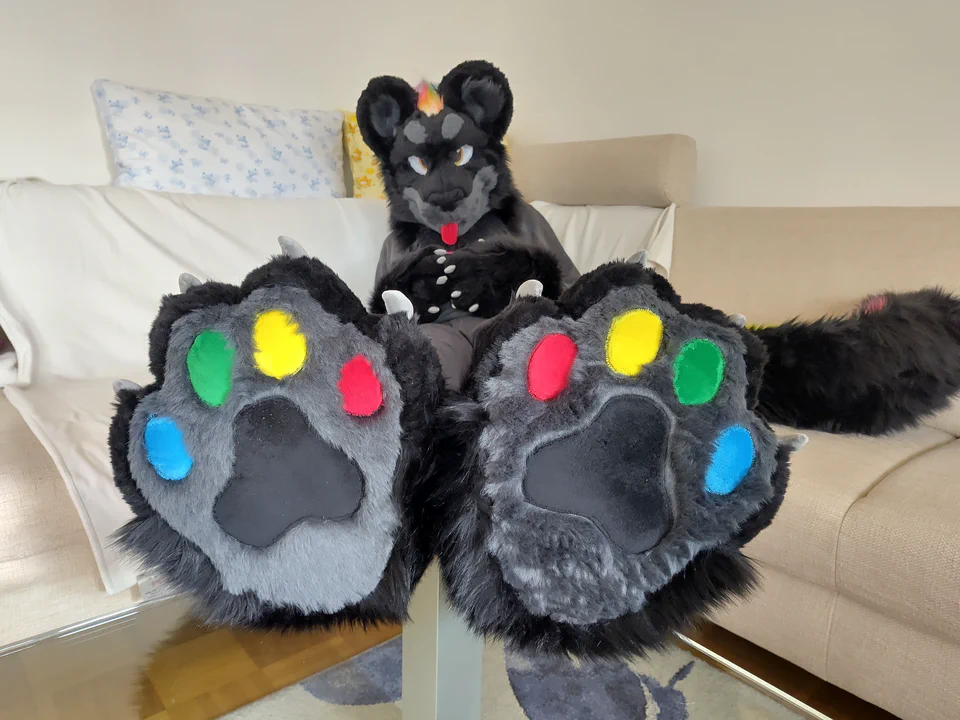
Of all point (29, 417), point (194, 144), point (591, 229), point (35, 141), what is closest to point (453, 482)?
point (29, 417)

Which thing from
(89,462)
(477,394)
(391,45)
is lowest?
(89,462)

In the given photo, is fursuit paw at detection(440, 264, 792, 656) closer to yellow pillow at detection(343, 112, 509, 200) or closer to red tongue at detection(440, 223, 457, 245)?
red tongue at detection(440, 223, 457, 245)

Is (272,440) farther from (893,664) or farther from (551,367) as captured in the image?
(893,664)

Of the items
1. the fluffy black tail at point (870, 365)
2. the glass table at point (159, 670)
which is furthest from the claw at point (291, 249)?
the fluffy black tail at point (870, 365)

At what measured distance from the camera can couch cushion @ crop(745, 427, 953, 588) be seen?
840 mm

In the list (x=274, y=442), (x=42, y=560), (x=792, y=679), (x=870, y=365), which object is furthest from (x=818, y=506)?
(x=42, y=560)

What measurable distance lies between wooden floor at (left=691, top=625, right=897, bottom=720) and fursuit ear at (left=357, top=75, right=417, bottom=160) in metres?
0.91

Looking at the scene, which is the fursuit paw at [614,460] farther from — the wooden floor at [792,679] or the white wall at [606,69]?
the white wall at [606,69]

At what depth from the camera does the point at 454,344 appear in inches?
25.3

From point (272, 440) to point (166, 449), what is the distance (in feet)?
0.21

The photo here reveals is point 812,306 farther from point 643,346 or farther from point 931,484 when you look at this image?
point 643,346

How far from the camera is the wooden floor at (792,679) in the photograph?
3.00 ft

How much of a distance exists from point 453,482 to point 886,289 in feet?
3.39

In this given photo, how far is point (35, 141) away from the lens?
154 cm
